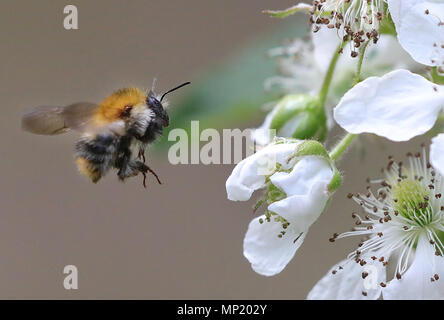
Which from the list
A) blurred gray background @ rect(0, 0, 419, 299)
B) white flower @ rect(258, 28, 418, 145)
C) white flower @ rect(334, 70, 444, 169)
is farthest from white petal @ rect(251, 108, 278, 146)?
blurred gray background @ rect(0, 0, 419, 299)

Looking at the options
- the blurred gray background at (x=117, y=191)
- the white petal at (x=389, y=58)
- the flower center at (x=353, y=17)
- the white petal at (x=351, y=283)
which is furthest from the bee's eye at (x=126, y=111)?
the blurred gray background at (x=117, y=191)

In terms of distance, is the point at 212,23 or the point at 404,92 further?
the point at 212,23

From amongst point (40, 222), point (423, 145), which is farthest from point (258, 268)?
point (40, 222)

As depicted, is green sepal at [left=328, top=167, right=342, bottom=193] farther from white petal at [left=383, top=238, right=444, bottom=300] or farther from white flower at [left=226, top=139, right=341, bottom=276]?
white petal at [left=383, top=238, right=444, bottom=300]

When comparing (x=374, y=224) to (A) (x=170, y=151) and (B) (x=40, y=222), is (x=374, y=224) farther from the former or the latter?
(B) (x=40, y=222)

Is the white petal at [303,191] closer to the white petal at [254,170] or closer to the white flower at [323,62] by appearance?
the white petal at [254,170]

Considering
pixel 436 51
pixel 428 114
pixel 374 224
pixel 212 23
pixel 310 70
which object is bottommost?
pixel 374 224
